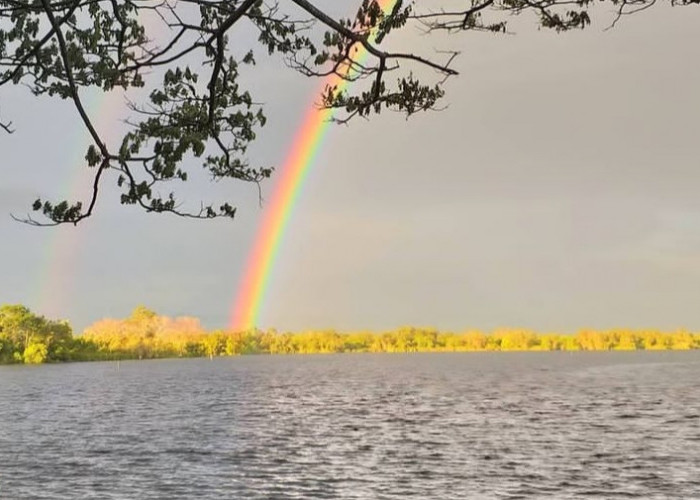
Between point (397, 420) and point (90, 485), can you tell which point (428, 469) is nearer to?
point (90, 485)

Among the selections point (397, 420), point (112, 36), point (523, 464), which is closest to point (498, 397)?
point (397, 420)

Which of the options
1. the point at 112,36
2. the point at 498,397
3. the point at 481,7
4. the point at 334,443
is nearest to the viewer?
the point at 481,7

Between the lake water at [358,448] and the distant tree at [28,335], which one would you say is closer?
the lake water at [358,448]

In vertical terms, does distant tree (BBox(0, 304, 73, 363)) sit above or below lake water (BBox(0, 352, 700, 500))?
above

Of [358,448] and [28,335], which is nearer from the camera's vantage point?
[358,448]

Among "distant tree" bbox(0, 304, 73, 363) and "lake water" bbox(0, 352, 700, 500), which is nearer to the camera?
"lake water" bbox(0, 352, 700, 500)

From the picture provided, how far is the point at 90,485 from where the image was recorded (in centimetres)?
2928

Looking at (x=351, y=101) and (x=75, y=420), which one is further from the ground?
(x=351, y=101)

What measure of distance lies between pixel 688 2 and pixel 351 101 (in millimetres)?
3353

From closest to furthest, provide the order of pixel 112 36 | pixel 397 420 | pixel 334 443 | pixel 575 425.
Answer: pixel 112 36 → pixel 334 443 → pixel 575 425 → pixel 397 420

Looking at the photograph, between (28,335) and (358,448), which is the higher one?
(28,335)

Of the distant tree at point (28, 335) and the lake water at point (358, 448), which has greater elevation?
the distant tree at point (28, 335)

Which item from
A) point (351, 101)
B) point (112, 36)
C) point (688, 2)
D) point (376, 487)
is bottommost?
point (376, 487)

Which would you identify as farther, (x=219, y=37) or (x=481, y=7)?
(x=481, y=7)
